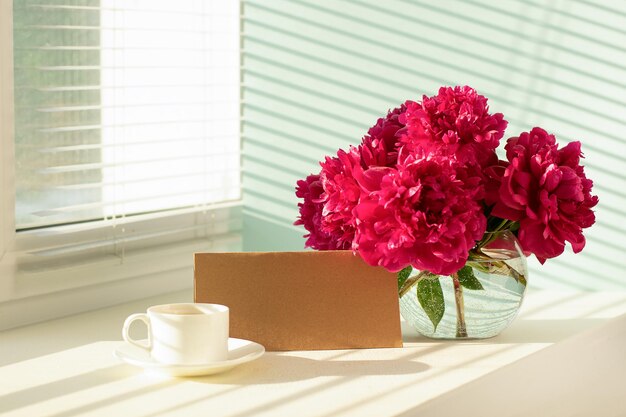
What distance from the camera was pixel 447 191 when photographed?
1264mm

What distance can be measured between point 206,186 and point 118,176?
0.75 feet

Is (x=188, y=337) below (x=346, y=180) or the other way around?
below

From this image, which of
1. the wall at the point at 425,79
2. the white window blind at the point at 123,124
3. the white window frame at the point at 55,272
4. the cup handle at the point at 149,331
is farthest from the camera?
the wall at the point at 425,79

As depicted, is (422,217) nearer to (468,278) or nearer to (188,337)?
(468,278)

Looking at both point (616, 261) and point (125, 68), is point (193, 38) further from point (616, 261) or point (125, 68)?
point (616, 261)

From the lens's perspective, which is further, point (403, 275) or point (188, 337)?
point (403, 275)

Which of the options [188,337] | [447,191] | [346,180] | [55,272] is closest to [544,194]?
[447,191]

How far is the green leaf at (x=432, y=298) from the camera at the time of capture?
1410 mm

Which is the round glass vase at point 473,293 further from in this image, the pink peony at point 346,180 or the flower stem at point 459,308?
the pink peony at point 346,180

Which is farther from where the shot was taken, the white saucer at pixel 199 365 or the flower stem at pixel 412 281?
the flower stem at pixel 412 281

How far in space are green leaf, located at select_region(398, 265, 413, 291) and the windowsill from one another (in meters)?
0.09

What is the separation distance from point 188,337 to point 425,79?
2.98 feet

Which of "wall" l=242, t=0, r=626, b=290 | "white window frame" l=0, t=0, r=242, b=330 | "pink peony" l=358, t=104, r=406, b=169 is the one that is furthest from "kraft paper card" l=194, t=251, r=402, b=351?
"wall" l=242, t=0, r=626, b=290

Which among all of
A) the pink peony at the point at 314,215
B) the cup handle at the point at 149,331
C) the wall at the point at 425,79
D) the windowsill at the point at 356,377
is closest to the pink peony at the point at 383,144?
the pink peony at the point at 314,215
